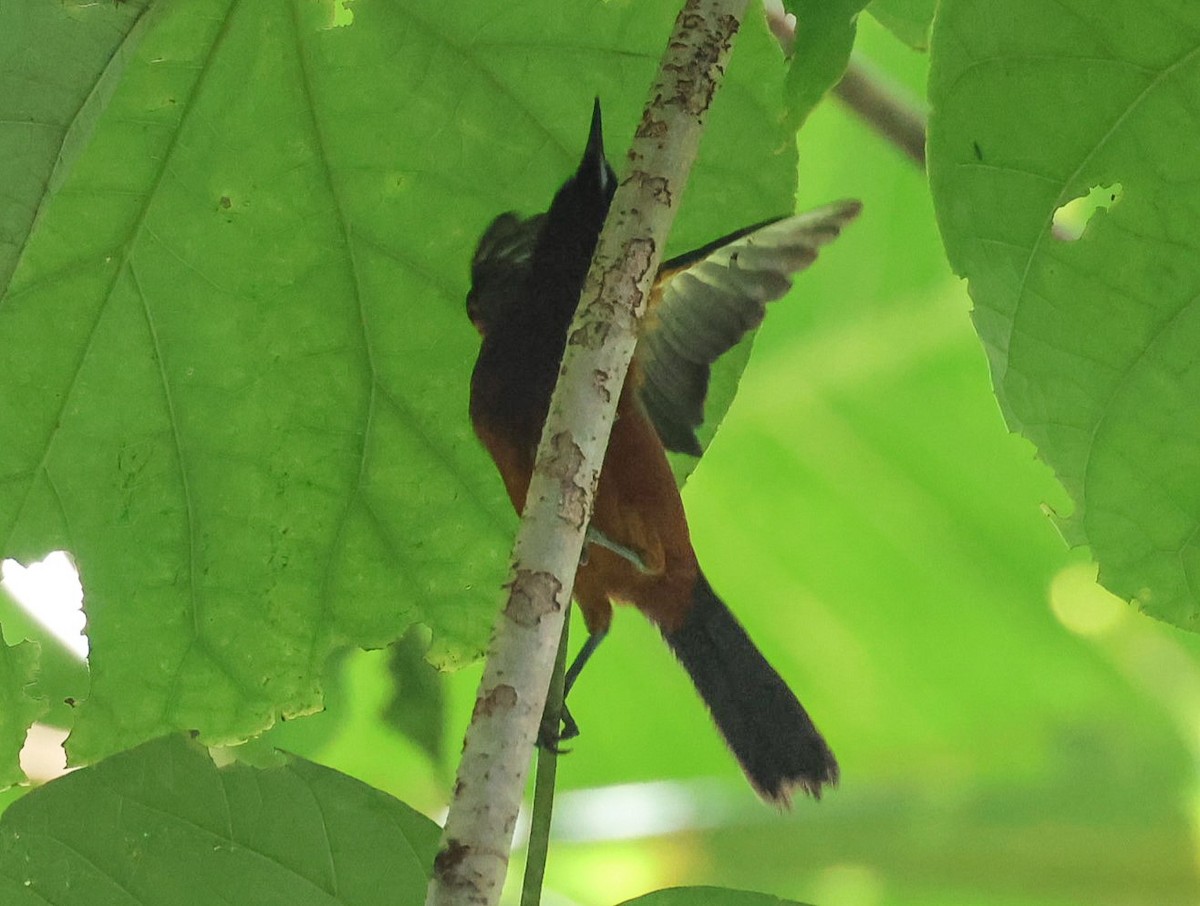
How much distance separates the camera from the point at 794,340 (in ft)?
10.4

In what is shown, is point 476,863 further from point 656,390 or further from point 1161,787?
point 1161,787

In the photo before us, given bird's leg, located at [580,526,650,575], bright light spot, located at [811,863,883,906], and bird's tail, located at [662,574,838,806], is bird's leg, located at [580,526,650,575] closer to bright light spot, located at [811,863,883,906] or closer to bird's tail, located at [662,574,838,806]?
bird's tail, located at [662,574,838,806]

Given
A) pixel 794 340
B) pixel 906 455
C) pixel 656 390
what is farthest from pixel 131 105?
pixel 906 455

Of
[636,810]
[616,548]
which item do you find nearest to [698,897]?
[616,548]

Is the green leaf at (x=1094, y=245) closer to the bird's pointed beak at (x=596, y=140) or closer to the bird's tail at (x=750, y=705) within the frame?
the bird's pointed beak at (x=596, y=140)

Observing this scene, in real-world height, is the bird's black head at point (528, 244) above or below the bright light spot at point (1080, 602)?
below

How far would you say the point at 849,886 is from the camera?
337 cm

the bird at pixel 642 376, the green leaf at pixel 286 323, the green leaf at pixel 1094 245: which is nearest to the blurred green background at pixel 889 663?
the bird at pixel 642 376

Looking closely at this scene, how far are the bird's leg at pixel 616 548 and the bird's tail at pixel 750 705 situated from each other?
29 centimetres

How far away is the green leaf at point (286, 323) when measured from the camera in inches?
64.2

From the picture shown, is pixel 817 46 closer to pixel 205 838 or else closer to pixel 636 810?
pixel 205 838

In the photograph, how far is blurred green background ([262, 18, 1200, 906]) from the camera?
315 centimetres

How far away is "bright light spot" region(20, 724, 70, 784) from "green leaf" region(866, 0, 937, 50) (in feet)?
4.94

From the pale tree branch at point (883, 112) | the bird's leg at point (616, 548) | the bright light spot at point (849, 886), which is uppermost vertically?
the pale tree branch at point (883, 112)
